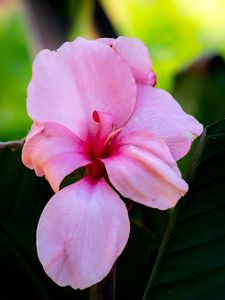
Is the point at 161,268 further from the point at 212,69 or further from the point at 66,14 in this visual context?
the point at 66,14

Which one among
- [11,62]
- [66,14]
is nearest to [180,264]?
[66,14]

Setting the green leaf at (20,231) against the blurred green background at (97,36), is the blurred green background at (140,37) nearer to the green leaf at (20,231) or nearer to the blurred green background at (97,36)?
the blurred green background at (97,36)

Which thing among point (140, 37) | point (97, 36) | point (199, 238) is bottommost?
point (140, 37)

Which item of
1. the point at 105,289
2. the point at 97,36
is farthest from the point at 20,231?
the point at 97,36

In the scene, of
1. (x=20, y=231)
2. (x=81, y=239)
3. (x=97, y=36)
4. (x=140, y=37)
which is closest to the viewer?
(x=81, y=239)

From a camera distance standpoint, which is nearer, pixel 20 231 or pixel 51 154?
pixel 51 154

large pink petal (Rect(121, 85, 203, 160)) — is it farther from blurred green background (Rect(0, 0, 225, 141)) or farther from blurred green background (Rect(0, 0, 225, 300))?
blurred green background (Rect(0, 0, 225, 141))

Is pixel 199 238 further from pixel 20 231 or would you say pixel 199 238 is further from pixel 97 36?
pixel 97 36
